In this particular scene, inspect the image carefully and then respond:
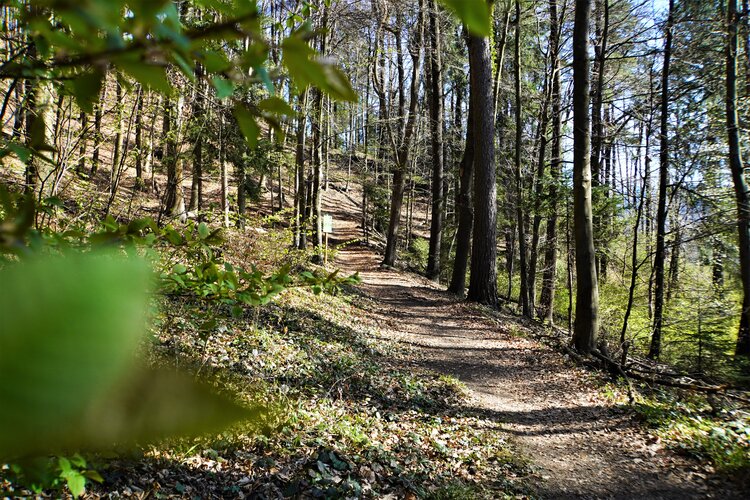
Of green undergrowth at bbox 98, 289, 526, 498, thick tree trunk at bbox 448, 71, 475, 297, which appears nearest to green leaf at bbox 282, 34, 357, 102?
green undergrowth at bbox 98, 289, 526, 498

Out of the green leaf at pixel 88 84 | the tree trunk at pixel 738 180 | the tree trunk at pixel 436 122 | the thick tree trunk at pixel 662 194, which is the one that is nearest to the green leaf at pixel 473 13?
the green leaf at pixel 88 84

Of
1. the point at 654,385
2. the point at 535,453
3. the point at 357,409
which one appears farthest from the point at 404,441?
the point at 654,385

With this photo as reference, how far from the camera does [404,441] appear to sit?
4.87m

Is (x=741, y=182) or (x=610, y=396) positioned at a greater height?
(x=741, y=182)

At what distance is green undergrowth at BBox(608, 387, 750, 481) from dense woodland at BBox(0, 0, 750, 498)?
0.06m

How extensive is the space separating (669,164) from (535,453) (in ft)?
34.5

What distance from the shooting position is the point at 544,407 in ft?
21.5

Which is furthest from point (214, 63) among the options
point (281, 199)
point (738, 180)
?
point (281, 199)

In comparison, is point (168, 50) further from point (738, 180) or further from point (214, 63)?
point (738, 180)

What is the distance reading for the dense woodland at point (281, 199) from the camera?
32cm

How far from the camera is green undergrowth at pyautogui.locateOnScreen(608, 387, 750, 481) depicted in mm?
4891

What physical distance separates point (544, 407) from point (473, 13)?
7121 millimetres

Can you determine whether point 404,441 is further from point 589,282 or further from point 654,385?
point 589,282

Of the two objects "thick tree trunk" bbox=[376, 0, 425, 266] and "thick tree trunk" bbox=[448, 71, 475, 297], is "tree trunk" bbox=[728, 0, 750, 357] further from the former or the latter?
"thick tree trunk" bbox=[376, 0, 425, 266]
